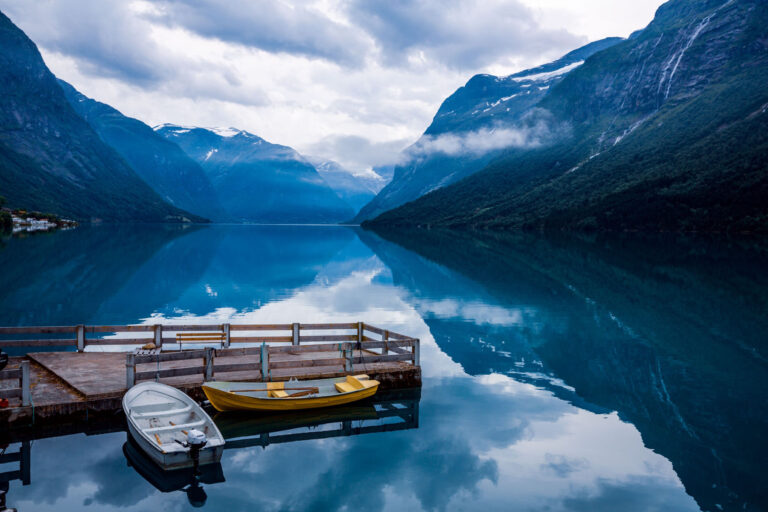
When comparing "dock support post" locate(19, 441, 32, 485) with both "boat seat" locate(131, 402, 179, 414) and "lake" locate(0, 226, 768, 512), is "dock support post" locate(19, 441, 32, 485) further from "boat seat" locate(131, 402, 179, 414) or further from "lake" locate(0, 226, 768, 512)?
"boat seat" locate(131, 402, 179, 414)

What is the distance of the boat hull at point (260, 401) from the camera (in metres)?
16.1

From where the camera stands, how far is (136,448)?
14195mm

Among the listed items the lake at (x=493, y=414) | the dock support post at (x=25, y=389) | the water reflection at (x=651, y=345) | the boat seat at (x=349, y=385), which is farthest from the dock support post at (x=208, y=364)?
the water reflection at (x=651, y=345)

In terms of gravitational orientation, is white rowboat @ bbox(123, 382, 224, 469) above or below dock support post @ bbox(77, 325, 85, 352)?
below

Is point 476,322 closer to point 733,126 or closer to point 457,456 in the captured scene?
point 457,456

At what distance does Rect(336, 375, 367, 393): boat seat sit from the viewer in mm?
17562

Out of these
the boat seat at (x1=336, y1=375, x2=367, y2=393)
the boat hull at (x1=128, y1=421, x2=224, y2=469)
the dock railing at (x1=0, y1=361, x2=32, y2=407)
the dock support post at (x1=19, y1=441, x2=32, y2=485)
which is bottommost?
the dock support post at (x1=19, y1=441, x2=32, y2=485)

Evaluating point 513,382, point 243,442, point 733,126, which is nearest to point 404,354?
point 513,382

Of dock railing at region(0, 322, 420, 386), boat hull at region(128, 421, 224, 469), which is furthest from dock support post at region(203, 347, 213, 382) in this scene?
boat hull at region(128, 421, 224, 469)

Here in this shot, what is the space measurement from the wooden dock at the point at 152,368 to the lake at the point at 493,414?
93 centimetres

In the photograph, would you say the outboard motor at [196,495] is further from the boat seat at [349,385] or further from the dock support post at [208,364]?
the boat seat at [349,385]

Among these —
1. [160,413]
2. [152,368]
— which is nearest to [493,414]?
[160,413]

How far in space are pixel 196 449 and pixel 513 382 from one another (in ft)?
42.6

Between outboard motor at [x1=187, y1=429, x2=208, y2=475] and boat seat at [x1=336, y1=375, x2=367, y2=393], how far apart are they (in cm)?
561
